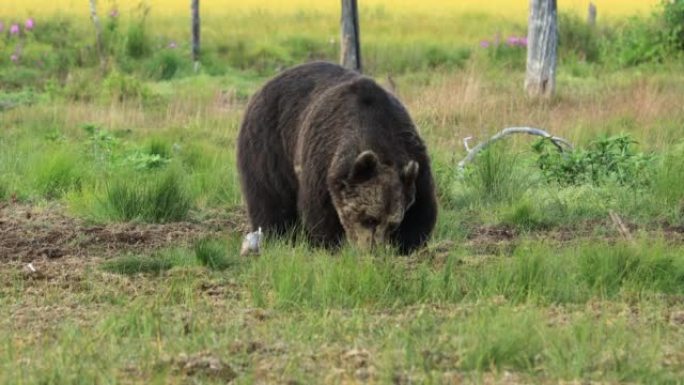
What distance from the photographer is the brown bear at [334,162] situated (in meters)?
8.16

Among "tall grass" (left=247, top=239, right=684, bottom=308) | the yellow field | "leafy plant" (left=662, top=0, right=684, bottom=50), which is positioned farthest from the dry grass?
the yellow field

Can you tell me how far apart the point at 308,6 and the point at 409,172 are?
110 feet

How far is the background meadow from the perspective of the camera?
5820mm

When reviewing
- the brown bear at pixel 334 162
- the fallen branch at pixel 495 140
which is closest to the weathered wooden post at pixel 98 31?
the fallen branch at pixel 495 140

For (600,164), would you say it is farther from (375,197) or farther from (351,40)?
(351,40)

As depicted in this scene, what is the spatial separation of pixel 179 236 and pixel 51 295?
8.50 ft

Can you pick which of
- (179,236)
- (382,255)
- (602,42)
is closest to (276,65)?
(602,42)

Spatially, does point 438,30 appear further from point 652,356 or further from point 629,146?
point 652,356

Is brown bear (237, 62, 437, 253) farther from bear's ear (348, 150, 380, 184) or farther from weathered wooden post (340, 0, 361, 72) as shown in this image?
weathered wooden post (340, 0, 361, 72)

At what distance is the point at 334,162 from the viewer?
8445 millimetres

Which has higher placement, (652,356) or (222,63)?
(652,356)

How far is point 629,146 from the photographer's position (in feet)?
41.7

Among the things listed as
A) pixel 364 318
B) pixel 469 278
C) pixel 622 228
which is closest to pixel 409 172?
pixel 469 278

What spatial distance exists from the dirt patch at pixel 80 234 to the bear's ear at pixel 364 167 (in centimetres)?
196
